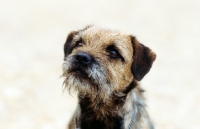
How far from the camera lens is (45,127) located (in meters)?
6.57

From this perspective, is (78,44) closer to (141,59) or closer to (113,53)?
(113,53)

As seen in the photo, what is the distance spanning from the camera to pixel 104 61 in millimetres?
4324

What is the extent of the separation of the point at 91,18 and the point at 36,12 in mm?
2155

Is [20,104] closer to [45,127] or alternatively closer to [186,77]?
[45,127]

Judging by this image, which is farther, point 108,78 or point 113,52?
point 113,52

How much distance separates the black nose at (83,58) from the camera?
4130 millimetres

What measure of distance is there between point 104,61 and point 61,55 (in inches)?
239

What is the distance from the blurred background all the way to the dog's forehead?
187cm

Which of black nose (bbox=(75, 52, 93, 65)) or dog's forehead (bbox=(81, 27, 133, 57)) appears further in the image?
dog's forehead (bbox=(81, 27, 133, 57))

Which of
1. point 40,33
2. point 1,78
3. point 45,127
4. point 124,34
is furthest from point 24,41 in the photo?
point 124,34

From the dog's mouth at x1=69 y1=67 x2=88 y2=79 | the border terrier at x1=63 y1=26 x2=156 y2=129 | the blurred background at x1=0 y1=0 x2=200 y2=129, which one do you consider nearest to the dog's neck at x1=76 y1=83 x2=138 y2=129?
the border terrier at x1=63 y1=26 x2=156 y2=129

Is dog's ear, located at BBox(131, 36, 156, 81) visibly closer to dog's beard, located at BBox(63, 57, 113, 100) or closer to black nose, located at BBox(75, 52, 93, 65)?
dog's beard, located at BBox(63, 57, 113, 100)

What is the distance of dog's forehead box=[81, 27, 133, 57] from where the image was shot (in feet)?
15.0

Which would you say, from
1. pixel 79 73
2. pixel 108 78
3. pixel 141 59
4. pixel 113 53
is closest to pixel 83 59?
pixel 79 73
